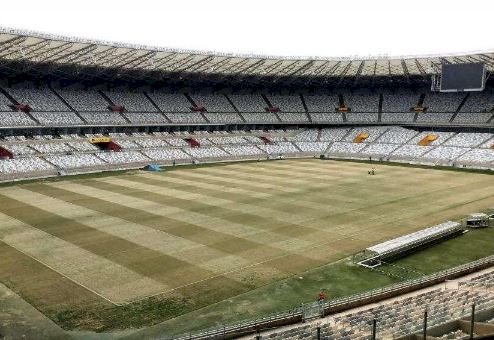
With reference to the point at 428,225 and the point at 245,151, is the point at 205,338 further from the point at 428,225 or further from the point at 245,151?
the point at 245,151

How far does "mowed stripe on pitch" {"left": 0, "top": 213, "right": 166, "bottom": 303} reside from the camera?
27.4 m

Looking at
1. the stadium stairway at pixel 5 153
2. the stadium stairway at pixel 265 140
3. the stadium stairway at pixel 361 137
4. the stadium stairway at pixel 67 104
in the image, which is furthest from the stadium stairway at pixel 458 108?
the stadium stairway at pixel 5 153

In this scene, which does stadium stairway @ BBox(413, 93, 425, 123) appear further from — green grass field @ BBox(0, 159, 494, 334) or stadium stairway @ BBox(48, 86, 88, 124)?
stadium stairway @ BBox(48, 86, 88, 124)

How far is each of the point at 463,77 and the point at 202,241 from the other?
7296 centimetres

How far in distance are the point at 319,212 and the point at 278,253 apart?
42.5 feet

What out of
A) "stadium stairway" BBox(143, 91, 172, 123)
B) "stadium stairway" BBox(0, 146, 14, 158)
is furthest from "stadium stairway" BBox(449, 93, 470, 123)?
"stadium stairway" BBox(0, 146, 14, 158)

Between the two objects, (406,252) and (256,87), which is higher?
(256,87)

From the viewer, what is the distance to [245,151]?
96.7m

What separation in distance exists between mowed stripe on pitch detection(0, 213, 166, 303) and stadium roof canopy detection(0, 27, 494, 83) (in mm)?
41889

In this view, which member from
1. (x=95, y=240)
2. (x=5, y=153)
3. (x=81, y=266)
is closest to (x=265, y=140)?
(x=5, y=153)

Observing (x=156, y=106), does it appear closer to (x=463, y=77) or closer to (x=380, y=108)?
(x=380, y=108)

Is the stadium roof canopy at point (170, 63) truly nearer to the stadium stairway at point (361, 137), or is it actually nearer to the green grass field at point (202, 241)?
the stadium stairway at point (361, 137)

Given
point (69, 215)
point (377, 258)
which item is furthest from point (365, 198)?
point (69, 215)

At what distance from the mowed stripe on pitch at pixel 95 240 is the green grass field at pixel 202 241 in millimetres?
105
